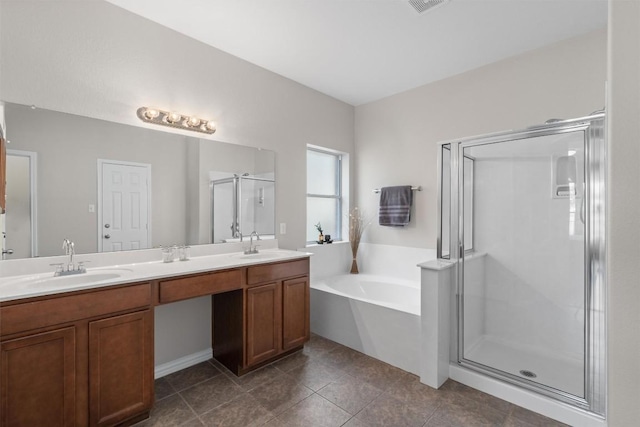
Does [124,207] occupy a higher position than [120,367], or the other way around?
[124,207]

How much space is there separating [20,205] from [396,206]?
320 centimetres

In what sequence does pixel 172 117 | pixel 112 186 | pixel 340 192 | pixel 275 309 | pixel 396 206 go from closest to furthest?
1. pixel 112 186
2. pixel 172 117
3. pixel 275 309
4. pixel 396 206
5. pixel 340 192

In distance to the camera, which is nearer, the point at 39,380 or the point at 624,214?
the point at 624,214

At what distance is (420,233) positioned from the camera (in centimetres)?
345

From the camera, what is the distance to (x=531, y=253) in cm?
241

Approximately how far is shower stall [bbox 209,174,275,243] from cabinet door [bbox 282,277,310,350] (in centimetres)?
67

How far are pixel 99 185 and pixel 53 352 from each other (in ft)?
3.53

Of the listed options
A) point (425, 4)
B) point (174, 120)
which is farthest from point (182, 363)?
point (425, 4)

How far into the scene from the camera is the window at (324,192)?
3.79 m

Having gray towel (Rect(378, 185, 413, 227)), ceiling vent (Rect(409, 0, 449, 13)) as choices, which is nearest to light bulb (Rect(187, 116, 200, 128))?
ceiling vent (Rect(409, 0, 449, 13))

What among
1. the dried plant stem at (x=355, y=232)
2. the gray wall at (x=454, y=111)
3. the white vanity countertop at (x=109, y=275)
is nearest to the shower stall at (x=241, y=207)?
the white vanity countertop at (x=109, y=275)

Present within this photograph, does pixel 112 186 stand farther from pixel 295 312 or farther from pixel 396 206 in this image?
pixel 396 206

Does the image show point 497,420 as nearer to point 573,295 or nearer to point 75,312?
point 573,295

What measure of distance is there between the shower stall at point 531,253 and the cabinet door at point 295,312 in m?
1.22
